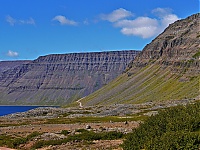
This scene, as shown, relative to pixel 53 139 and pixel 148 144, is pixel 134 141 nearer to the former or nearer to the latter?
pixel 148 144

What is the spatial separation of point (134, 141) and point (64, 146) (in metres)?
12.3

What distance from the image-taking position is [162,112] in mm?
36594

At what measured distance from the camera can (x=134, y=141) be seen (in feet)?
101

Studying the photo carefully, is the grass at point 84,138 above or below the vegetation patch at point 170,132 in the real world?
below

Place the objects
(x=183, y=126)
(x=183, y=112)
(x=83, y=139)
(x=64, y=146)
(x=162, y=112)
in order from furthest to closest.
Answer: (x=83, y=139), (x=64, y=146), (x=162, y=112), (x=183, y=112), (x=183, y=126)

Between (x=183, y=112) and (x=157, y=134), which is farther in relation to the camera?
(x=183, y=112)

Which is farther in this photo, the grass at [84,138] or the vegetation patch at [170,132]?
the grass at [84,138]

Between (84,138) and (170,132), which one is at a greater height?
(170,132)

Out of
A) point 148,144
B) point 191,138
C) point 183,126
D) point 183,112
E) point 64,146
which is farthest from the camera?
point 64,146

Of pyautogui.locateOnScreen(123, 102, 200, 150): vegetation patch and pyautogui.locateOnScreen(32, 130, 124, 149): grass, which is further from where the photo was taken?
pyautogui.locateOnScreen(32, 130, 124, 149): grass

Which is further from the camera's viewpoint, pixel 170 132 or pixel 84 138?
pixel 84 138

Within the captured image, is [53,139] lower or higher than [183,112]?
lower

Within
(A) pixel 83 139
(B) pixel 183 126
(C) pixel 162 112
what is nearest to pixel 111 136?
(A) pixel 83 139

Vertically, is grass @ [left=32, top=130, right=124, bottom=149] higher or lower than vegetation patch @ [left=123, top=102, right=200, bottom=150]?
lower
